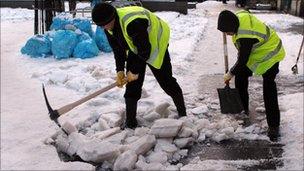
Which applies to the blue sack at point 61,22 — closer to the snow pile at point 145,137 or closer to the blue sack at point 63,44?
the blue sack at point 63,44

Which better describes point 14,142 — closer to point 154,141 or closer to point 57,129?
point 57,129

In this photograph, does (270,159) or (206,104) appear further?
(206,104)

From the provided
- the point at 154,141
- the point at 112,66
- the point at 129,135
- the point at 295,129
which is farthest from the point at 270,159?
the point at 112,66

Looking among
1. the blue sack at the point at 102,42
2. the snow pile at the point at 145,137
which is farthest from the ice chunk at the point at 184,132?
the blue sack at the point at 102,42

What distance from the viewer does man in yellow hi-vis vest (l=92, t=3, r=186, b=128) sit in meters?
4.15

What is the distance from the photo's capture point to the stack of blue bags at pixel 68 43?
8438 millimetres

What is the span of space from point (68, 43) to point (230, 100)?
169 inches

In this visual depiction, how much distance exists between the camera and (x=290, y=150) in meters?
4.31

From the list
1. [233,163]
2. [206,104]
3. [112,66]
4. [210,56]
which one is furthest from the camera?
[210,56]

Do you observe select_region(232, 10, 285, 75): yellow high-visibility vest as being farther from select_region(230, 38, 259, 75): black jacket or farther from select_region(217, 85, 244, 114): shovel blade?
select_region(217, 85, 244, 114): shovel blade

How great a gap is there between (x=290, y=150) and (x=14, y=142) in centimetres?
275

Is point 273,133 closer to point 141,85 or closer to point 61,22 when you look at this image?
point 141,85

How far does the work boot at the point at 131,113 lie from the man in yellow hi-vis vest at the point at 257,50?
1.03 metres

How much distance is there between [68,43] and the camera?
844 cm
